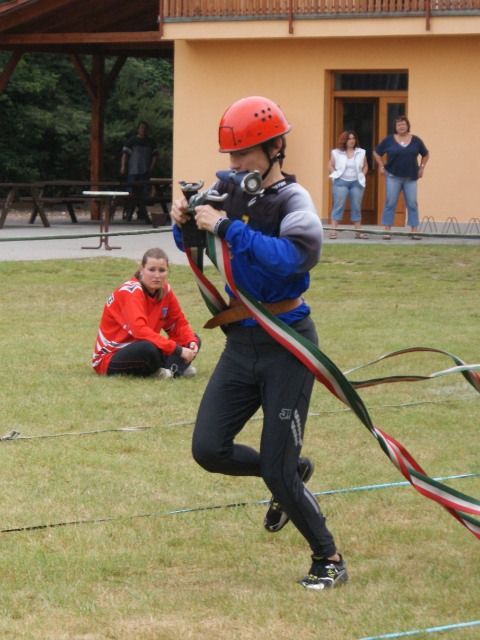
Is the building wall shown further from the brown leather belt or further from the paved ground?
the brown leather belt

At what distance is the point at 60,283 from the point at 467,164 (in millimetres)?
10110

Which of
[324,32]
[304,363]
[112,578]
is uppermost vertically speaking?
[324,32]

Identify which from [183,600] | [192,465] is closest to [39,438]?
[192,465]

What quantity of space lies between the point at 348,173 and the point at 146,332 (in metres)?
12.1

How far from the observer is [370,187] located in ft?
81.2

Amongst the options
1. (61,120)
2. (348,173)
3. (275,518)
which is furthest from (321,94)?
(275,518)

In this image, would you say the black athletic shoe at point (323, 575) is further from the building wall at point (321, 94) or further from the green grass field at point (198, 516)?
the building wall at point (321, 94)

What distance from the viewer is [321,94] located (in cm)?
2372

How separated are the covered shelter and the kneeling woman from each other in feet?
50.9

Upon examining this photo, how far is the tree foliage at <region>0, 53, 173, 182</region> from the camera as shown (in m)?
35.6

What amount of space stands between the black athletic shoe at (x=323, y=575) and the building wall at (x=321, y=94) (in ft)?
61.6

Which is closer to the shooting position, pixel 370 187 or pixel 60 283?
pixel 60 283

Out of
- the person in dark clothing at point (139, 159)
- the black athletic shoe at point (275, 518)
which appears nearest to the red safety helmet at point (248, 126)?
the black athletic shoe at point (275, 518)

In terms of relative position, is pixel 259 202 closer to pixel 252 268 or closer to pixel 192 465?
Answer: pixel 252 268
